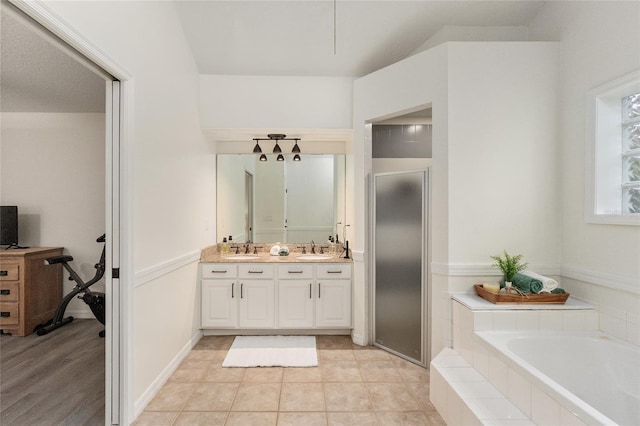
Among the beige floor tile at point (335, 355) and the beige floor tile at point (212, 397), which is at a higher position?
the beige floor tile at point (335, 355)

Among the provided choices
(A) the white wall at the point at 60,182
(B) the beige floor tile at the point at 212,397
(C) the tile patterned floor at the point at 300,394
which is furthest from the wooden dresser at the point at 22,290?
(B) the beige floor tile at the point at 212,397

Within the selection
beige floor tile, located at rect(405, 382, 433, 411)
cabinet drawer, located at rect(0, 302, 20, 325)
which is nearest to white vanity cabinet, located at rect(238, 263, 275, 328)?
beige floor tile, located at rect(405, 382, 433, 411)

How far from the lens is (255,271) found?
339 cm

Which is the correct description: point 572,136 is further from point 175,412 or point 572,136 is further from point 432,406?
point 175,412

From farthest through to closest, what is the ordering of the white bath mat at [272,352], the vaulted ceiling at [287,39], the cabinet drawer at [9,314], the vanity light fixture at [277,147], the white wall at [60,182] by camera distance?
the white wall at [60,182]
the vanity light fixture at [277,147]
the cabinet drawer at [9,314]
the white bath mat at [272,352]
the vaulted ceiling at [287,39]

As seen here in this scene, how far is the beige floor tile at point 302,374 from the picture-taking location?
8.48 ft

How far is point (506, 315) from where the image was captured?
7.25 ft

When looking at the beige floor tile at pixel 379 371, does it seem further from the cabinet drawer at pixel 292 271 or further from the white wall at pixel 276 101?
the white wall at pixel 276 101

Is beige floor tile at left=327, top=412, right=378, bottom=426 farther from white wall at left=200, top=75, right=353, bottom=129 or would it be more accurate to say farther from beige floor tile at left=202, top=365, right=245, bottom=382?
white wall at left=200, top=75, right=353, bottom=129

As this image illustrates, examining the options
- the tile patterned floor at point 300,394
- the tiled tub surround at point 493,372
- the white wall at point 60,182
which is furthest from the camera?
the white wall at point 60,182

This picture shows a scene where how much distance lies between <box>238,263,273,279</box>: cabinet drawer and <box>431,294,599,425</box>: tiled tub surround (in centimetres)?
182

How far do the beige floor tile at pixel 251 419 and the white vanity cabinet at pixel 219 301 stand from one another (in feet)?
4.32

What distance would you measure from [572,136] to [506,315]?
146 cm

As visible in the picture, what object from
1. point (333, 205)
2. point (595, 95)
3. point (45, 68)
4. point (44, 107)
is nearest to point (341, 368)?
point (333, 205)
